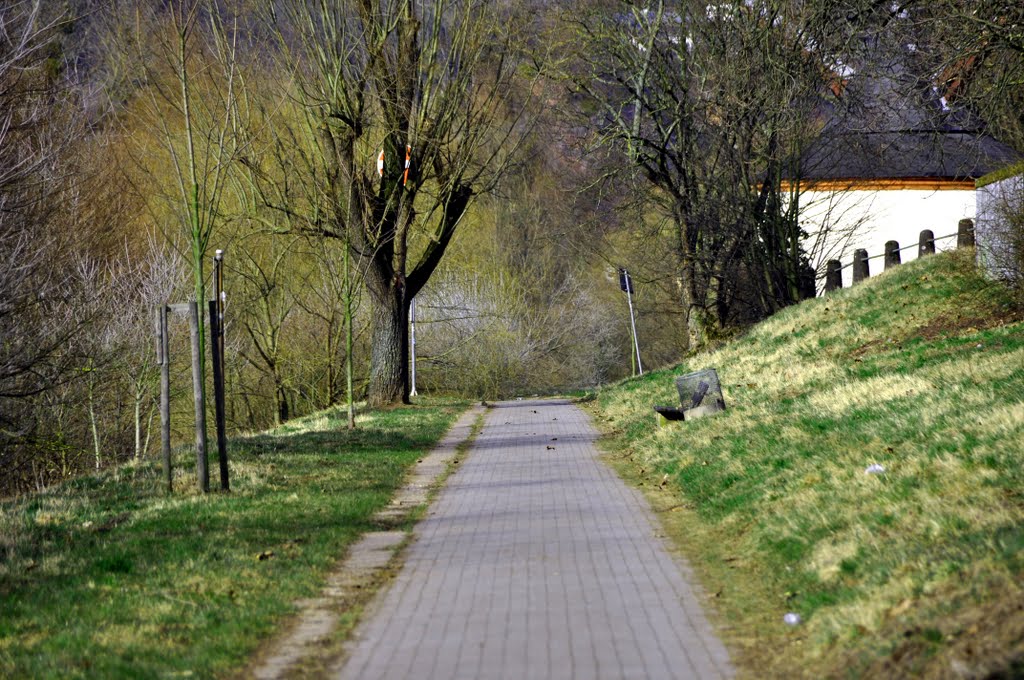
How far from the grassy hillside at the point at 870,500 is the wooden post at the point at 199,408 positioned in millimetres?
4649

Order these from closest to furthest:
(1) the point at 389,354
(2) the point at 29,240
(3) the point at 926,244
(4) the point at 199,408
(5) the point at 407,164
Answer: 1. (4) the point at 199,408
2. (2) the point at 29,240
3. (5) the point at 407,164
4. (1) the point at 389,354
5. (3) the point at 926,244

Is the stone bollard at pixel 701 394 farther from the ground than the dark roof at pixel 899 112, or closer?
closer

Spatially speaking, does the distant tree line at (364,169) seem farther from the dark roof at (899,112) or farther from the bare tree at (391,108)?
the dark roof at (899,112)

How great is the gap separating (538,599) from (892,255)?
24.3m

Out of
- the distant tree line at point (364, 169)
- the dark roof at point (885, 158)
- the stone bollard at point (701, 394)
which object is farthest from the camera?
the dark roof at point (885, 158)

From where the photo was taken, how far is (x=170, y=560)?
8.15 m

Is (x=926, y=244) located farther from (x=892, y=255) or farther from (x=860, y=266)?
(x=860, y=266)

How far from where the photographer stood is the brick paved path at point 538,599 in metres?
5.62

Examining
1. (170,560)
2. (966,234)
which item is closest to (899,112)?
(966,234)

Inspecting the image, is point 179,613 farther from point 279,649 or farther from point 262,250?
point 262,250

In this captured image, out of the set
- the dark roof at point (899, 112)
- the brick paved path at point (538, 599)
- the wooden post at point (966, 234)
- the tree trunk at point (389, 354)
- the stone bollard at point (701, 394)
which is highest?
the dark roof at point (899, 112)

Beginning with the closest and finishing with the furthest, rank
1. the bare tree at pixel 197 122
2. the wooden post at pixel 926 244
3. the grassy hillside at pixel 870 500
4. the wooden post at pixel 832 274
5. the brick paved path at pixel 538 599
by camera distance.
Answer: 1. the grassy hillside at pixel 870 500
2. the brick paved path at pixel 538 599
3. the bare tree at pixel 197 122
4. the wooden post at pixel 926 244
5. the wooden post at pixel 832 274

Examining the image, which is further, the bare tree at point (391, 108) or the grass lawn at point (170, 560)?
the bare tree at point (391, 108)

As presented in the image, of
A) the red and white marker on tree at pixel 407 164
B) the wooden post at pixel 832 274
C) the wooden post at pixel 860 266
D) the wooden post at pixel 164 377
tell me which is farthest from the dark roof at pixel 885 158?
the wooden post at pixel 164 377
